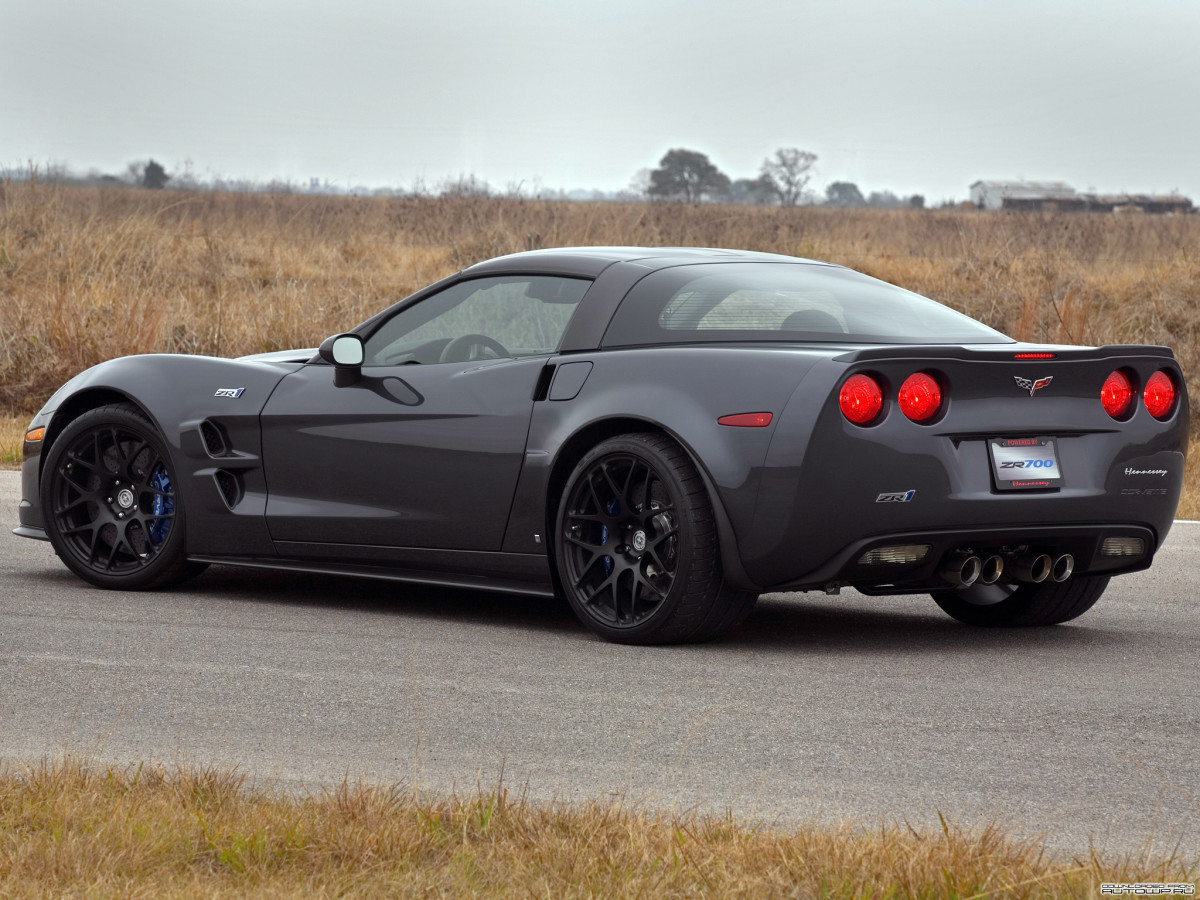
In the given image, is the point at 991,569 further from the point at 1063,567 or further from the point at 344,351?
the point at 344,351

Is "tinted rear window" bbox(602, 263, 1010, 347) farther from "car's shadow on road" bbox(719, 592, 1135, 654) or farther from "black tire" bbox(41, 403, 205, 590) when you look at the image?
"black tire" bbox(41, 403, 205, 590)

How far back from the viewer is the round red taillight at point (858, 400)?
5160mm

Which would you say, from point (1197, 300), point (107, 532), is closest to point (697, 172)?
point (1197, 300)

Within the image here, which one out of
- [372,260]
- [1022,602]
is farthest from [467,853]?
[372,260]

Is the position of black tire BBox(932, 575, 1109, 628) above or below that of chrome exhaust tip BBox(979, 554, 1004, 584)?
below

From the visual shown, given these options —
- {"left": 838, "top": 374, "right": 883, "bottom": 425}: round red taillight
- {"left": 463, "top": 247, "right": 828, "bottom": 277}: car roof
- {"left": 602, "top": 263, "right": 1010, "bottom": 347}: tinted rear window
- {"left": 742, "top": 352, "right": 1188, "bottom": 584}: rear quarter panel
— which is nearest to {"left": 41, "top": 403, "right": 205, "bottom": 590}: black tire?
{"left": 463, "top": 247, "right": 828, "bottom": 277}: car roof

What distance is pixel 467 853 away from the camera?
314 cm

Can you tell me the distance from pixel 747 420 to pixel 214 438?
2.49 meters

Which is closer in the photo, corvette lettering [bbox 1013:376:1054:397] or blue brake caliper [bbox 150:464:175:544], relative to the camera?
corvette lettering [bbox 1013:376:1054:397]

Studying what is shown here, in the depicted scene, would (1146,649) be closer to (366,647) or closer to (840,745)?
(840,745)

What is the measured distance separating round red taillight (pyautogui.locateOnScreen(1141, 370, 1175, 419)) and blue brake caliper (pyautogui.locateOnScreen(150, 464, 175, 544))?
3.83m

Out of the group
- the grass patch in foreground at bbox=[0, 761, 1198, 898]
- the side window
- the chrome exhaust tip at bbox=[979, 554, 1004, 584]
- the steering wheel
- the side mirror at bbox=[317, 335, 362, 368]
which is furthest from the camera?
the side mirror at bbox=[317, 335, 362, 368]

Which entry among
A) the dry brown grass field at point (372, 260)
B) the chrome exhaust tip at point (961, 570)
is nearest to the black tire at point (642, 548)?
the chrome exhaust tip at point (961, 570)

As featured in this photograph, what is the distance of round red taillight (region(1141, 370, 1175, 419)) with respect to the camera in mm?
5742
